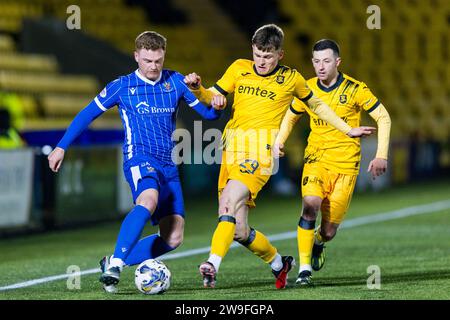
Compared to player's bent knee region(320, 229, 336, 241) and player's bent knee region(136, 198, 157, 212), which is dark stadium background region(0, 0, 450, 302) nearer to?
player's bent knee region(320, 229, 336, 241)

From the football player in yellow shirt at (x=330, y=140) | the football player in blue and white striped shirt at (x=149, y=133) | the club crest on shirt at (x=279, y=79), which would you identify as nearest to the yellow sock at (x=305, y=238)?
the football player in yellow shirt at (x=330, y=140)

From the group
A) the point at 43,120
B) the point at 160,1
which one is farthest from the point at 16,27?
the point at 160,1

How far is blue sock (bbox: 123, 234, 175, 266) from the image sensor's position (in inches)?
303

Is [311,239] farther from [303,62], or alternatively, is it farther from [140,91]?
[303,62]

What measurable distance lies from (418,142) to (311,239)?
15204mm

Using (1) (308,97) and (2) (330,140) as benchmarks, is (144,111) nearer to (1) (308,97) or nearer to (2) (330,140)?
(1) (308,97)

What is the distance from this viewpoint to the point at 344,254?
34.3 ft

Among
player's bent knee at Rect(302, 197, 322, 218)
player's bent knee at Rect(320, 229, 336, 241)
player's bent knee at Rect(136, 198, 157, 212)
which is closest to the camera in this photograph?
player's bent knee at Rect(136, 198, 157, 212)

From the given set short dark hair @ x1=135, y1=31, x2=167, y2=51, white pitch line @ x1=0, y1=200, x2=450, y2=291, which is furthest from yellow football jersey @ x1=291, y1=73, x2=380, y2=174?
white pitch line @ x1=0, y1=200, x2=450, y2=291

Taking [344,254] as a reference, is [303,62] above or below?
above

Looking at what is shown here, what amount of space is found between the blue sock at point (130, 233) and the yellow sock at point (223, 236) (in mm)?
468

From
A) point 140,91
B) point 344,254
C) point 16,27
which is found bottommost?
point 344,254

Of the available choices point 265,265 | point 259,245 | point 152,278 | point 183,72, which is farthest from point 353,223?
point 183,72

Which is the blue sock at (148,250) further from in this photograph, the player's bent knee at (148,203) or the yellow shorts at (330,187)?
the yellow shorts at (330,187)
